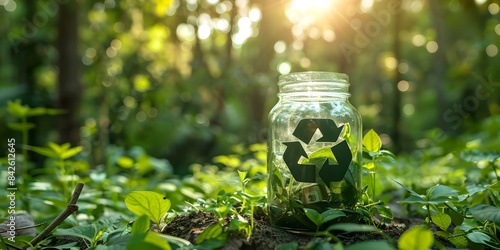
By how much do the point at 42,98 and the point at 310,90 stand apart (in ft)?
26.1

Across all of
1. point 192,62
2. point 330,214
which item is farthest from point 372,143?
point 192,62

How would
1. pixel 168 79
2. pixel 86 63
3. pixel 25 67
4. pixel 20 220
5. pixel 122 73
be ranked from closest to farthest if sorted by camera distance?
1. pixel 20 220
2. pixel 122 73
3. pixel 168 79
4. pixel 86 63
5. pixel 25 67

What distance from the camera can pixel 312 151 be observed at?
1207 mm

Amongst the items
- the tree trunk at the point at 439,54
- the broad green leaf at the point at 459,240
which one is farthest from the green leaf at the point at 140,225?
the tree trunk at the point at 439,54

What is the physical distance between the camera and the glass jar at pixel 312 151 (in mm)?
1149

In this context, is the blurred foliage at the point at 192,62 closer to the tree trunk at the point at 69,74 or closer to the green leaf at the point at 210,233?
the tree trunk at the point at 69,74

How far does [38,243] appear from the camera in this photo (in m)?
1.17

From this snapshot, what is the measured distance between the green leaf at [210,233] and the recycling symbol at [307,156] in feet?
0.89

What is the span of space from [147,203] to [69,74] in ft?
12.0

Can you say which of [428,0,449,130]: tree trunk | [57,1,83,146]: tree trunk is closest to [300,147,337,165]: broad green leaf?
[57,1,83,146]: tree trunk

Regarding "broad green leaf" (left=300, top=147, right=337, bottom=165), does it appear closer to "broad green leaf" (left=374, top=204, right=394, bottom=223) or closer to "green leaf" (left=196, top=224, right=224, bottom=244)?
"broad green leaf" (left=374, top=204, right=394, bottom=223)

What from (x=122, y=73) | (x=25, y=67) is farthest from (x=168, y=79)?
(x=25, y=67)

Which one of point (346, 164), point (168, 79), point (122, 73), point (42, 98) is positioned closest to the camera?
point (346, 164)

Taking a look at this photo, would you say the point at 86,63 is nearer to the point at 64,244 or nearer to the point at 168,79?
the point at 168,79
